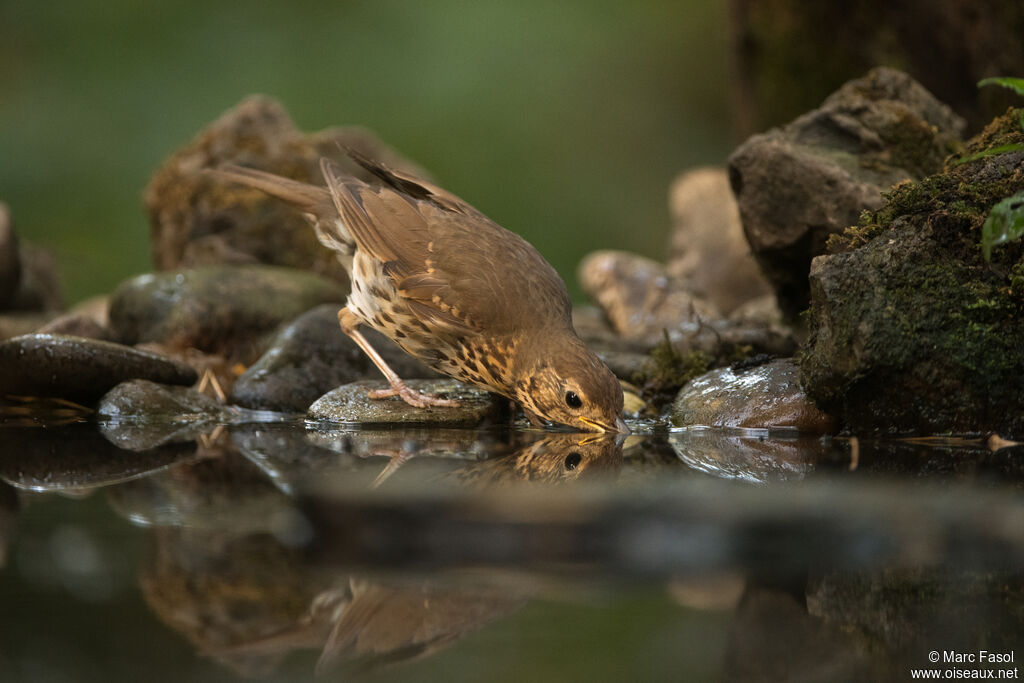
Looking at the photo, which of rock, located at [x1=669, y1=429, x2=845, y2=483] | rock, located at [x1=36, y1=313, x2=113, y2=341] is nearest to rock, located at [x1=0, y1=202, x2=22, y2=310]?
rock, located at [x1=36, y1=313, x2=113, y2=341]

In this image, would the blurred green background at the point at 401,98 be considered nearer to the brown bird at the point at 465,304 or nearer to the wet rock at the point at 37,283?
the wet rock at the point at 37,283

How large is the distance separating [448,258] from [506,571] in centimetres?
271

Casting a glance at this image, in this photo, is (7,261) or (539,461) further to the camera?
(7,261)

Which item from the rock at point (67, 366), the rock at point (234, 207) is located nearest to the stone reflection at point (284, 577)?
the rock at point (67, 366)

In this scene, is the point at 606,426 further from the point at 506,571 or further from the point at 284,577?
the point at 284,577

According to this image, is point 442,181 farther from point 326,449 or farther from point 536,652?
point 536,652

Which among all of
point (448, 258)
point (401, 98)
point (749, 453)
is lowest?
point (749, 453)

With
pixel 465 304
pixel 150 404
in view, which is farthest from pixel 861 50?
pixel 150 404

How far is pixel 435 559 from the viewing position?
212 cm

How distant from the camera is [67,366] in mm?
4711

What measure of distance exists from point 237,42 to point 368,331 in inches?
298

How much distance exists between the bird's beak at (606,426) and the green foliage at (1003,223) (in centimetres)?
Answer: 165

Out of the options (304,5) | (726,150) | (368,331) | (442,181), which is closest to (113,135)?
(304,5)

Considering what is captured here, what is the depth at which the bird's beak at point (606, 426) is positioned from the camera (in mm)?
4215
